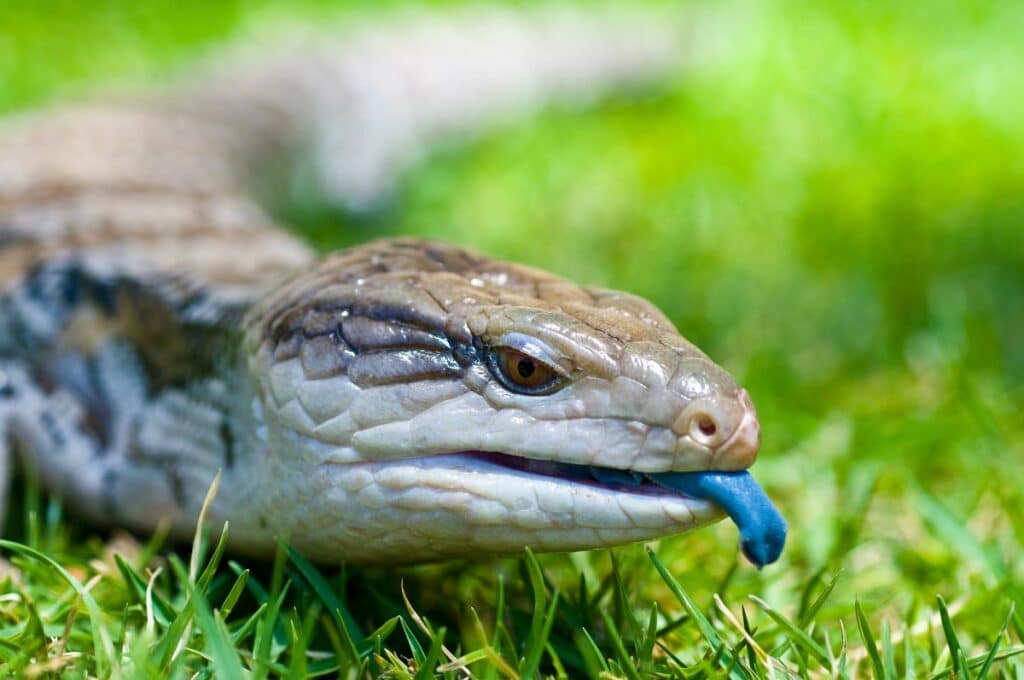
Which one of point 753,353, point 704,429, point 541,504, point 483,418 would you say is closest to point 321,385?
point 483,418

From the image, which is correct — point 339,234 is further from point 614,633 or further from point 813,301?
point 614,633

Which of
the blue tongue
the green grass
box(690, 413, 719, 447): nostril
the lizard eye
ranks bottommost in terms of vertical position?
the green grass

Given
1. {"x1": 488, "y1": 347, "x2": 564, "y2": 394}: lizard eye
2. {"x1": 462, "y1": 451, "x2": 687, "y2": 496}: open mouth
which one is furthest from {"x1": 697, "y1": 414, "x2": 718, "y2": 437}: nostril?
{"x1": 488, "y1": 347, "x2": 564, "y2": 394}: lizard eye

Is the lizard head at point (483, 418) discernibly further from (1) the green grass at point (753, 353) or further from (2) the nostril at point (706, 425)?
(1) the green grass at point (753, 353)

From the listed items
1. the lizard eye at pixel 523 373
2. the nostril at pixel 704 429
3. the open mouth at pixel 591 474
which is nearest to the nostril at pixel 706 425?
the nostril at pixel 704 429

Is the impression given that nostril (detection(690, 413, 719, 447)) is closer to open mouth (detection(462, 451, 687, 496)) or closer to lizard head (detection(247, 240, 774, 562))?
lizard head (detection(247, 240, 774, 562))

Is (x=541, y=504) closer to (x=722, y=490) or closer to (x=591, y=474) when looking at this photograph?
(x=591, y=474)
